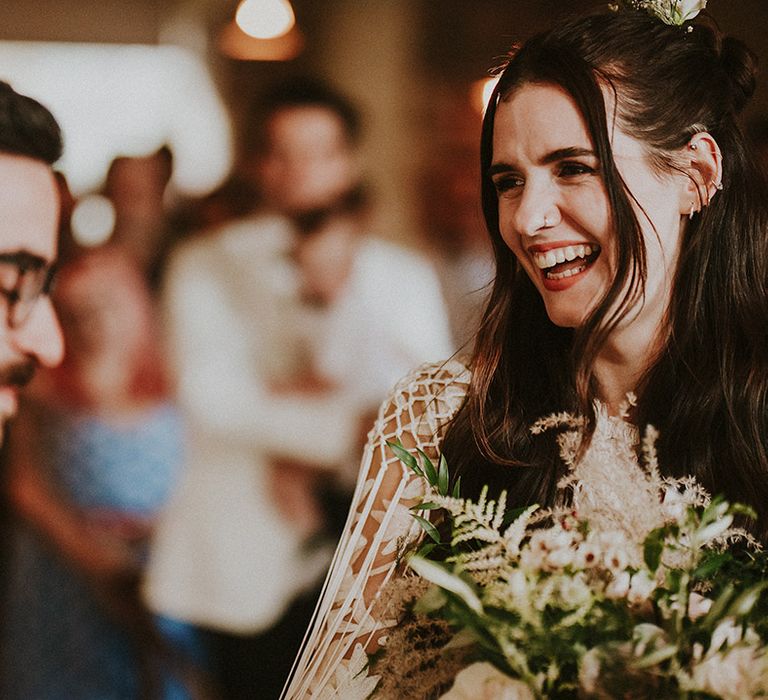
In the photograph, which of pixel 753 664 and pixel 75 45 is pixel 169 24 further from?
pixel 753 664

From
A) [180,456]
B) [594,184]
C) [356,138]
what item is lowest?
[180,456]

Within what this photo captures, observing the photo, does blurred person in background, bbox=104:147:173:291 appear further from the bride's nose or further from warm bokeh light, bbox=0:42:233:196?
the bride's nose

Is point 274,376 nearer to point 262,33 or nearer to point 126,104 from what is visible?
point 126,104

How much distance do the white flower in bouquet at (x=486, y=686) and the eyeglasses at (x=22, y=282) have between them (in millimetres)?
2125

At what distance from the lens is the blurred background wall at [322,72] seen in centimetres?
305

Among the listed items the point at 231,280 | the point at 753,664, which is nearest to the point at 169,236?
the point at 231,280

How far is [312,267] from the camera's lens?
3.23m

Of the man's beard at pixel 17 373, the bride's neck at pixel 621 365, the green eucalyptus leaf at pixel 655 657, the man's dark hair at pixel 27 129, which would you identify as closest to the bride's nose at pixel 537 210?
the bride's neck at pixel 621 365

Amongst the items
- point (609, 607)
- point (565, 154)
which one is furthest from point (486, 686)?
point (565, 154)

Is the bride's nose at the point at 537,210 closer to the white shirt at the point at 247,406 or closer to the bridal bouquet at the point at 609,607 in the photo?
the bridal bouquet at the point at 609,607

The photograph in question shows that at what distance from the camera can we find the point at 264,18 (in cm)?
321

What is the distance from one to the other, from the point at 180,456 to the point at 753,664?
96.2 inches

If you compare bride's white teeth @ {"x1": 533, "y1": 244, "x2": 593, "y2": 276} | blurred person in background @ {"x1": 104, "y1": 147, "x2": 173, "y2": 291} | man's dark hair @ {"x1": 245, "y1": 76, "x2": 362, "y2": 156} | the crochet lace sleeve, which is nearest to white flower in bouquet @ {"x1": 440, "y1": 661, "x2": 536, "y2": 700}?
the crochet lace sleeve

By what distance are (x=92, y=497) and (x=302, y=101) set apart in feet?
4.52
